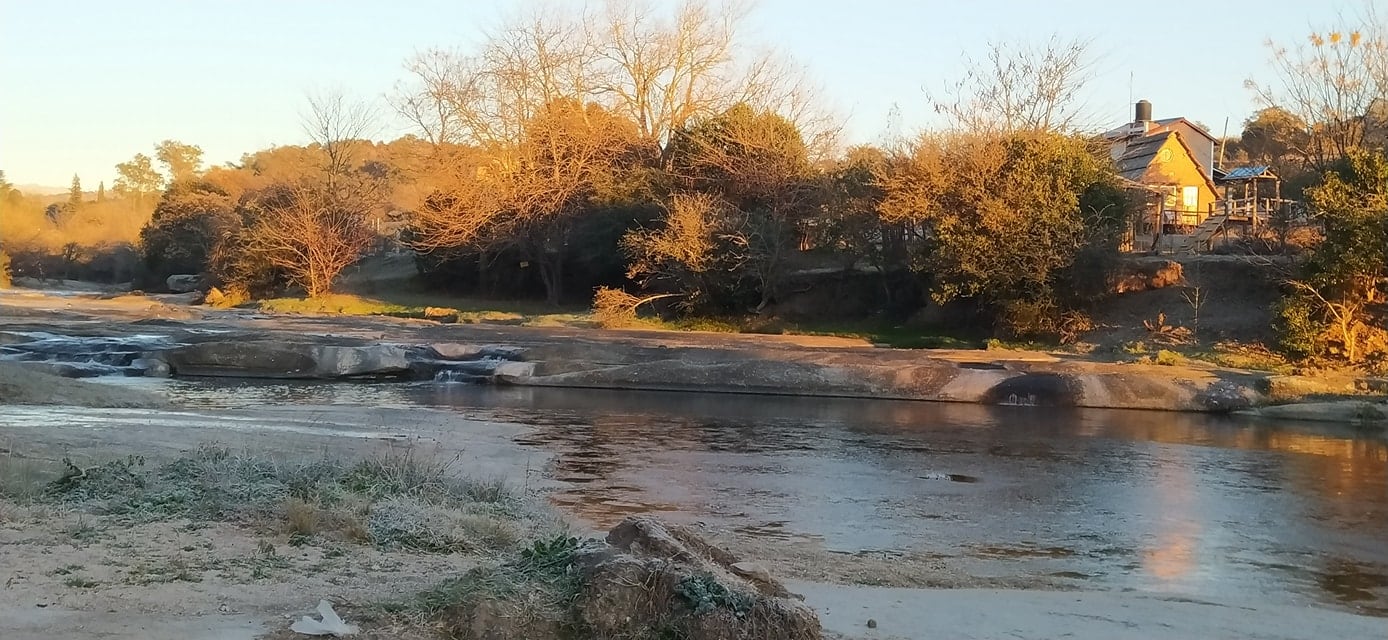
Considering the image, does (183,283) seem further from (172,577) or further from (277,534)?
(172,577)

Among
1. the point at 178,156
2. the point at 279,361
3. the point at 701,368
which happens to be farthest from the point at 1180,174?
the point at 178,156

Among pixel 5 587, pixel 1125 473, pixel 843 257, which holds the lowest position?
pixel 1125 473

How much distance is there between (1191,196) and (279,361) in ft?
143

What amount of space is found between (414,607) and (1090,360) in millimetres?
29841

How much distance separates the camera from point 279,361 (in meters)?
31.5

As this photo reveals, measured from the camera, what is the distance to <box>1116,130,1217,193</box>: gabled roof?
54062mm

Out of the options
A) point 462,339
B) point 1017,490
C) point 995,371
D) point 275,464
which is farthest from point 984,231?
point 275,464

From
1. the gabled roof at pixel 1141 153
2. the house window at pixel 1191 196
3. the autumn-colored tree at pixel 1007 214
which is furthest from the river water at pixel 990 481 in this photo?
the house window at pixel 1191 196

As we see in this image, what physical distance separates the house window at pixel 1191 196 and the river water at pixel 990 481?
31.3 metres

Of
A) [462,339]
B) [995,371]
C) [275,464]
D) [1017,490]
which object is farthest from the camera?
[462,339]

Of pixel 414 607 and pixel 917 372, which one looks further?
pixel 917 372

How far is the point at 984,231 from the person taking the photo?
123 feet

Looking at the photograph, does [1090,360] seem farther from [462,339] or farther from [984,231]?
[462,339]

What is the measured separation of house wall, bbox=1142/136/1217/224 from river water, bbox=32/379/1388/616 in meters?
28.4
